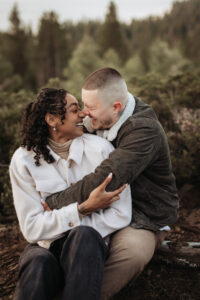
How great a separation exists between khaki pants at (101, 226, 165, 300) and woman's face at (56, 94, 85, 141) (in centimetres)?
98

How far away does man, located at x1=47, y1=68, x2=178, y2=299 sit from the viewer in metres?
2.55

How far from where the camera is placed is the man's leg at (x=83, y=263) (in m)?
2.18

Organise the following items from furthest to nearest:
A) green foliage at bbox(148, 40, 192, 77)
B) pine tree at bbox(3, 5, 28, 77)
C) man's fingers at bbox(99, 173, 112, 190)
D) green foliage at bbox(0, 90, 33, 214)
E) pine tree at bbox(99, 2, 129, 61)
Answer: pine tree at bbox(99, 2, 129, 61) → pine tree at bbox(3, 5, 28, 77) → green foliage at bbox(148, 40, 192, 77) → green foliage at bbox(0, 90, 33, 214) → man's fingers at bbox(99, 173, 112, 190)

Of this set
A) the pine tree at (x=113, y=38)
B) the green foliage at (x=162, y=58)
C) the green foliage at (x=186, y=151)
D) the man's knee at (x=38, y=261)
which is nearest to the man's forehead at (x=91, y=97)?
the man's knee at (x=38, y=261)

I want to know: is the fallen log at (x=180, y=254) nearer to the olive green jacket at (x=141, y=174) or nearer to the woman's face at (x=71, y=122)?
the olive green jacket at (x=141, y=174)

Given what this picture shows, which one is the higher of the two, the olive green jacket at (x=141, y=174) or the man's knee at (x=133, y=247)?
the olive green jacket at (x=141, y=174)

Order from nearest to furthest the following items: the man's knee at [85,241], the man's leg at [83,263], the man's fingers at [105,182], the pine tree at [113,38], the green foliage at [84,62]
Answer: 1. the man's leg at [83,263]
2. the man's knee at [85,241]
3. the man's fingers at [105,182]
4. the green foliage at [84,62]
5. the pine tree at [113,38]

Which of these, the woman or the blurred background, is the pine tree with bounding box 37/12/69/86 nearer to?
the blurred background

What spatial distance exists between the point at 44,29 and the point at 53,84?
4334cm

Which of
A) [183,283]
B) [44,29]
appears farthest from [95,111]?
[44,29]

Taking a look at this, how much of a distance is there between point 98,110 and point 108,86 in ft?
0.73

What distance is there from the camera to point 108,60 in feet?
119

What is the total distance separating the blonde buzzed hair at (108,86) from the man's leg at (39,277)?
4.48 feet

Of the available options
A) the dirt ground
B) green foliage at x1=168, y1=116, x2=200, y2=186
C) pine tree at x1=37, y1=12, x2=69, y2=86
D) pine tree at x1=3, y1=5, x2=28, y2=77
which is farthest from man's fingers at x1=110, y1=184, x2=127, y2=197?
pine tree at x1=3, y1=5, x2=28, y2=77
